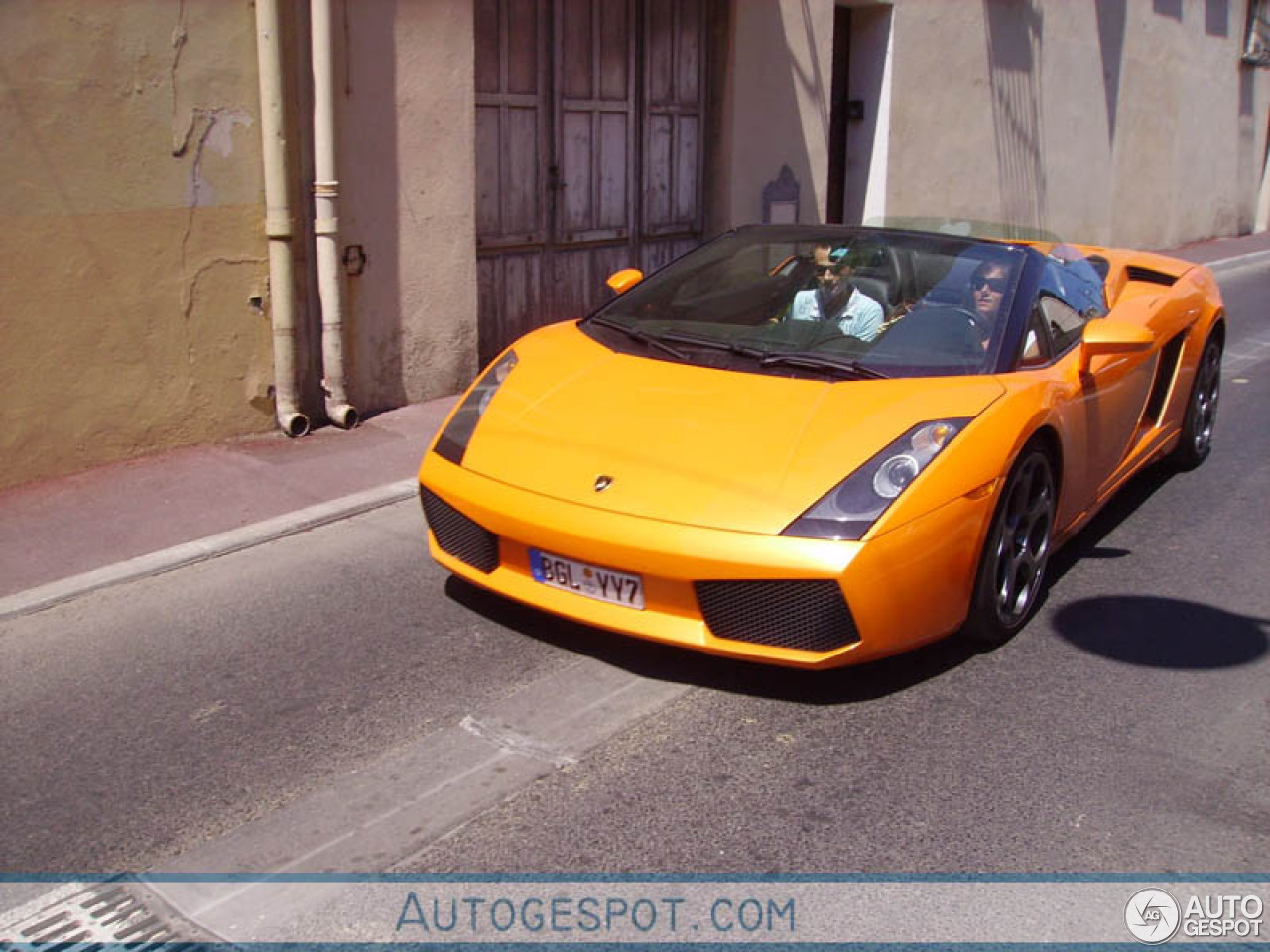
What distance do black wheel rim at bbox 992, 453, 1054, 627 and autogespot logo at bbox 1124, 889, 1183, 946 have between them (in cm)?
143

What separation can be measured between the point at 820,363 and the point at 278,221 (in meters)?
3.77

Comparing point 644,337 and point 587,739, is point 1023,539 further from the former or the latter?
point 587,739

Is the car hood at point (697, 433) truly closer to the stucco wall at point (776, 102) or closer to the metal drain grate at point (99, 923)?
Answer: the metal drain grate at point (99, 923)

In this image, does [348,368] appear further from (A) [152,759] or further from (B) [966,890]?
(B) [966,890]

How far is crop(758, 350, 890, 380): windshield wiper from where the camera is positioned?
4.88 metres

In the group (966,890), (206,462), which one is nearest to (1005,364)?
(966,890)

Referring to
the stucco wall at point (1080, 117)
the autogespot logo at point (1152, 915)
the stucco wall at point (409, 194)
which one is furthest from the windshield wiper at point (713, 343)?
the stucco wall at point (1080, 117)

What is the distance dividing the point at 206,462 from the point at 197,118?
1.81 m

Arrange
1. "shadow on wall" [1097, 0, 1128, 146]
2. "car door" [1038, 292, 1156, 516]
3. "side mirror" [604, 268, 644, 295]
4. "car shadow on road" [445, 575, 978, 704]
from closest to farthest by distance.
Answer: "car shadow on road" [445, 575, 978, 704]
"car door" [1038, 292, 1156, 516]
"side mirror" [604, 268, 644, 295]
"shadow on wall" [1097, 0, 1128, 146]

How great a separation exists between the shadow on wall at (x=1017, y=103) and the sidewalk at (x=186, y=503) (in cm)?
970

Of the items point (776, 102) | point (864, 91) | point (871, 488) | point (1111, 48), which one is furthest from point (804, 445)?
point (1111, 48)

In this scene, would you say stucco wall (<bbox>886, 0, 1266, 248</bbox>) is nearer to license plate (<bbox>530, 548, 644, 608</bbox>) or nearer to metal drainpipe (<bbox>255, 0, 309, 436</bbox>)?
metal drainpipe (<bbox>255, 0, 309, 436</bbox>)

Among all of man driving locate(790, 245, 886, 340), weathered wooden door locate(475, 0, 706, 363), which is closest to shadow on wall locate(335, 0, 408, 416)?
weathered wooden door locate(475, 0, 706, 363)

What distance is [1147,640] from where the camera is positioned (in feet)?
16.1
